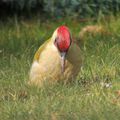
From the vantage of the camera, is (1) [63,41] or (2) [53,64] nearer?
(1) [63,41]

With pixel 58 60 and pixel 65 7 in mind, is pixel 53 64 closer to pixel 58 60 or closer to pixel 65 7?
pixel 58 60

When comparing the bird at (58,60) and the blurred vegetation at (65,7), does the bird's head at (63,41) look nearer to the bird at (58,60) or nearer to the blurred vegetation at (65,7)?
the bird at (58,60)

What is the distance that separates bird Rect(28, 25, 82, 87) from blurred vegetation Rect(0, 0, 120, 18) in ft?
16.9

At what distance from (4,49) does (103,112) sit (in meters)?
3.96

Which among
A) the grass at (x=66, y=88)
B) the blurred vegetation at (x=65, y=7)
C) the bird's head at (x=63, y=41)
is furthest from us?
the blurred vegetation at (x=65, y=7)

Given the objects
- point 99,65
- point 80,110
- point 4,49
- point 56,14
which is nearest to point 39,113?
point 80,110

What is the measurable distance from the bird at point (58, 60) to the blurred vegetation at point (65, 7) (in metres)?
5.14

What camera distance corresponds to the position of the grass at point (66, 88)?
5430 millimetres

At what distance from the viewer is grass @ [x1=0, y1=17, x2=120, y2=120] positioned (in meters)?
5.43

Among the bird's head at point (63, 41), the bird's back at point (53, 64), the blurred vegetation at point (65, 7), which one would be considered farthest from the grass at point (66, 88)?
the blurred vegetation at point (65, 7)

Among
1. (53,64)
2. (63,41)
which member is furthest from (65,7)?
(63,41)

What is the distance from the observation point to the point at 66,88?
6.18 m

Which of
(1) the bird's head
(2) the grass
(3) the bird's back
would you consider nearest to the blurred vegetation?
(2) the grass

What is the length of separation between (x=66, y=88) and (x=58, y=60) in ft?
0.89
